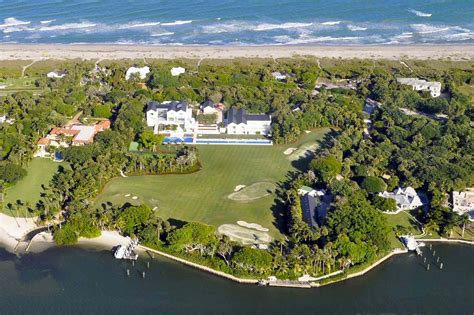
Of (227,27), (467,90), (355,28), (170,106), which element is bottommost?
(467,90)

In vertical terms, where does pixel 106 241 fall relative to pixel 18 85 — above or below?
below

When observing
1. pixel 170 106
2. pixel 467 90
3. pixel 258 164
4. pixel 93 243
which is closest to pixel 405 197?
pixel 258 164

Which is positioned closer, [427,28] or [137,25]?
A: [427,28]

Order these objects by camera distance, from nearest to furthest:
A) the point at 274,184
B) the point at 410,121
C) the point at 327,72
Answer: the point at 274,184, the point at 410,121, the point at 327,72

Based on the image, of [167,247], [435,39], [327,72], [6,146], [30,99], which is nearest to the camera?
[167,247]

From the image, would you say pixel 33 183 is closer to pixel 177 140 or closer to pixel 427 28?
pixel 177 140

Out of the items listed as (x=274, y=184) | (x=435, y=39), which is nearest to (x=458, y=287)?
(x=274, y=184)

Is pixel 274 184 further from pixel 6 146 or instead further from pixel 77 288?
pixel 6 146
